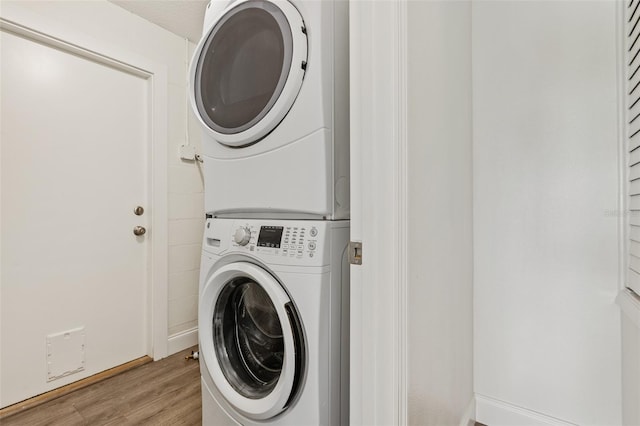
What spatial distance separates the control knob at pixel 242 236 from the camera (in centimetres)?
A: 101

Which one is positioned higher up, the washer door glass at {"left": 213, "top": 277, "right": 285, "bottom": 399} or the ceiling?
the ceiling

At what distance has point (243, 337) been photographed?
1.17 meters

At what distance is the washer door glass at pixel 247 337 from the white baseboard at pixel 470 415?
34.8 inches

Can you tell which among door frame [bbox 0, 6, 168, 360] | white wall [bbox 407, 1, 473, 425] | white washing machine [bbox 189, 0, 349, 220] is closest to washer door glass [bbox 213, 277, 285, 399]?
white washing machine [bbox 189, 0, 349, 220]

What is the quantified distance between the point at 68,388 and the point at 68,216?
3.13ft

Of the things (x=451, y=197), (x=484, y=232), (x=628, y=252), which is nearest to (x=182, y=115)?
(x=451, y=197)

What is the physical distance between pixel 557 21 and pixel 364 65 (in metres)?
1.17

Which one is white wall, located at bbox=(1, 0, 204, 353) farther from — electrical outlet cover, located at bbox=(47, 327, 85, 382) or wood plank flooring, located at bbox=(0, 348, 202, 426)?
electrical outlet cover, located at bbox=(47, 327, 85, 382)

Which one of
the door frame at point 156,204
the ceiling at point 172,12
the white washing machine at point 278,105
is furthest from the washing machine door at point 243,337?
the ceiling at point 172,12

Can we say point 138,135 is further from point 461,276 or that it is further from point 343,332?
point 461,276

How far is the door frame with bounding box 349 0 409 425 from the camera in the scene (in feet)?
2.37

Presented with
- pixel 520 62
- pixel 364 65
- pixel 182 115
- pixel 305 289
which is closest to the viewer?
pixel 364 65

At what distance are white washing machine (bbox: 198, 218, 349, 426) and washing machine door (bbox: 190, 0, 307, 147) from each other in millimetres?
330

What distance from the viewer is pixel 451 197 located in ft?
3.79
